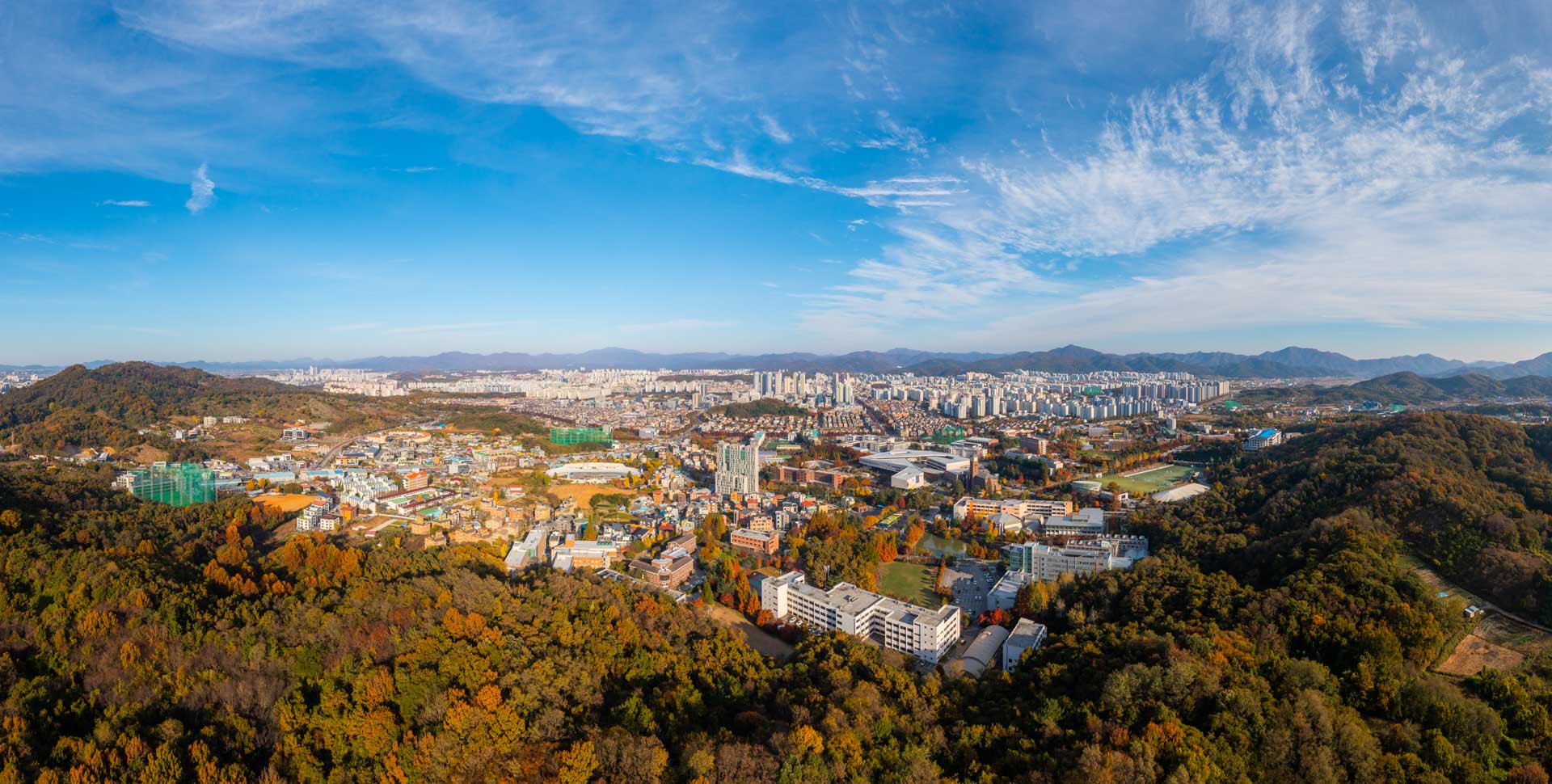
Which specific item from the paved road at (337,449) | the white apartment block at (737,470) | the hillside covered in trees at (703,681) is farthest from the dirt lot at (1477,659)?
the paved road at (337,449)

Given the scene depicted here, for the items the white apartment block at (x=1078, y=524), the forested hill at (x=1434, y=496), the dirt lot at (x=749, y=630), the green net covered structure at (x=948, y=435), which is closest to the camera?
the forested hill at (x=1434, y=496)

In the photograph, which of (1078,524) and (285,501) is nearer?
(1078,524)

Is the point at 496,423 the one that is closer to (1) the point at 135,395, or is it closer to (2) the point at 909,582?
(1) the point at 135,395

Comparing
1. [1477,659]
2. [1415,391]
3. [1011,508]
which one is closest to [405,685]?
[1477,659]

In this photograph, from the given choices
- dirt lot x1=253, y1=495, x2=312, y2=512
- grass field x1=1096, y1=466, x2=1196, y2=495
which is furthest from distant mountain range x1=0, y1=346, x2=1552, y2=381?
dirt lot x1=253, y1=495, x2=312, y2=512

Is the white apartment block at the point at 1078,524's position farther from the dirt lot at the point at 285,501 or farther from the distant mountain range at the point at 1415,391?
the distant mountain range at the point at 1415,391

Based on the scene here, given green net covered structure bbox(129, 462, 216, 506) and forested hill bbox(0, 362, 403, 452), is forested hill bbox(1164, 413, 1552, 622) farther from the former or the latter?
forested hill bbox(0, 362, 403, 452)
